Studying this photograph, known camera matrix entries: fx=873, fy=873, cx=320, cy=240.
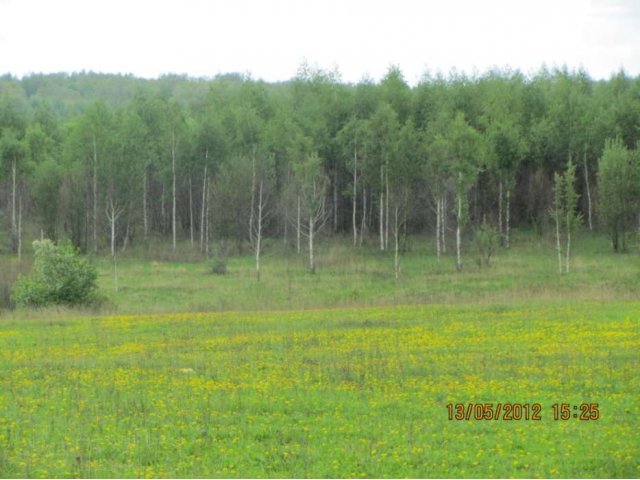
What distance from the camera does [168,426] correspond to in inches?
635

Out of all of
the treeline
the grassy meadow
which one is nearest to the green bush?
the grassy meadow

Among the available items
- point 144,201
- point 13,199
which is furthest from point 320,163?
point 13,199

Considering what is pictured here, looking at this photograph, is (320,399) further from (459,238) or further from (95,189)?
(95,189)

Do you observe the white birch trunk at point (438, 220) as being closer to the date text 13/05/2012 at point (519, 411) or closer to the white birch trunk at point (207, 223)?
the white birch trunk at point (207, 223)

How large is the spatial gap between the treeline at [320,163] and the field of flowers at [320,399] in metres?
42.5

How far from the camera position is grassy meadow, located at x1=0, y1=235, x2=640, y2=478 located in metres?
13.8

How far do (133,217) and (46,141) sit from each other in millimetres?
17687

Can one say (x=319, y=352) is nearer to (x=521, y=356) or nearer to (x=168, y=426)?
(x=521, y=356)

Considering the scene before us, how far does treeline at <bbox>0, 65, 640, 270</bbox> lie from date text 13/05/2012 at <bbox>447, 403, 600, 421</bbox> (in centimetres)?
5300

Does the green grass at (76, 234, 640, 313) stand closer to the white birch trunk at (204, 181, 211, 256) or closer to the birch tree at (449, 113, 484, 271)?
the white birch trunk at (204, 181, 211, 256)

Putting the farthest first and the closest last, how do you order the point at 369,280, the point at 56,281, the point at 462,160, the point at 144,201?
the point at 144,201
the point at 462,160
the point at 369,280
the point at 56,281

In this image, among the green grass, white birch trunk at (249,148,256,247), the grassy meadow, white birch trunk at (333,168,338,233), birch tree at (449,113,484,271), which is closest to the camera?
the grassy meadow

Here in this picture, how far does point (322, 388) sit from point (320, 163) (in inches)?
2342

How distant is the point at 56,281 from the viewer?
42812 millimetres
